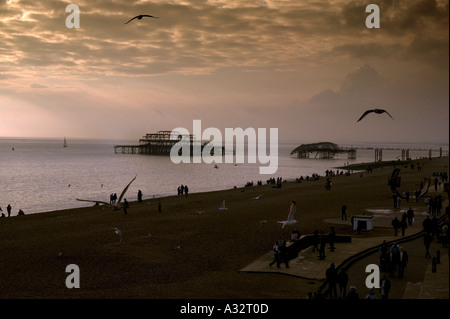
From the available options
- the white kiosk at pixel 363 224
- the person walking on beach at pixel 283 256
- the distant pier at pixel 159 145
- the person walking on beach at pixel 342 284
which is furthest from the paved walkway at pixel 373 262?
the distant pier at pixel 159 145

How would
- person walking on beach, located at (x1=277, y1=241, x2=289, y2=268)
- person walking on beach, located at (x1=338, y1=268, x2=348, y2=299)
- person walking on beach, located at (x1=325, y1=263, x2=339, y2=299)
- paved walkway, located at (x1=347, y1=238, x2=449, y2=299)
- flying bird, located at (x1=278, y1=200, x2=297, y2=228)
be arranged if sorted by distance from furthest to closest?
flying bird, located at (x1=278, y1=200, x2=297, y2=228)
person walking on beach, located at (x1=277, y1=241, x2=289, y2=268)
person walking on beach, located at (x1=325, y1=263, x2=339, y2=299)
person walking on beach, located at (x1=338, y1=268, x2=348, y2=299)
paved walkway, located at (x1=347, y1=238, x2=449, y2=299)

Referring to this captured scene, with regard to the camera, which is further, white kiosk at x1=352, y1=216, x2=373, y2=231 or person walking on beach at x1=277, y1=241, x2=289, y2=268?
white kiosk at x1=352, y1=216, x2=373, y2=231

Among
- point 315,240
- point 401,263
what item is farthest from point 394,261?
point 315,240

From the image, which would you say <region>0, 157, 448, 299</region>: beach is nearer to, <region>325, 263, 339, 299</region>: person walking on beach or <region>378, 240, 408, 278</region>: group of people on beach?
<region>325, 263, 339, 299</region>: person walking on beach

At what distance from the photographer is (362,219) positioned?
69.2ft

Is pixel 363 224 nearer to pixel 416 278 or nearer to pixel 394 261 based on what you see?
pixel 394 261

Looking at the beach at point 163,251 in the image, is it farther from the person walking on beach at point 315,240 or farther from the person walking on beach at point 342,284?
the person walking on beach at point 315,240

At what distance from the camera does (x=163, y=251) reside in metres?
19.3

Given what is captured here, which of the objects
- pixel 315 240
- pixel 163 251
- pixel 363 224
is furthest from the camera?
pixel 363 224

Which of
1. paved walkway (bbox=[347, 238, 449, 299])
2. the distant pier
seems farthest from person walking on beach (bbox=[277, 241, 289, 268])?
the distant pier

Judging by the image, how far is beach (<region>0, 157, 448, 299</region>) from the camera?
45.7 feet

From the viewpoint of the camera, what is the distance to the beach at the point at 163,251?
45.7ft

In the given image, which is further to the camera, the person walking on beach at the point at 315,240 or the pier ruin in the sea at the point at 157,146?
the pier ruin in the sea at the point at 157,146

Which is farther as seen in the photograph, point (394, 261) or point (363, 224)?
point (363, 224)
